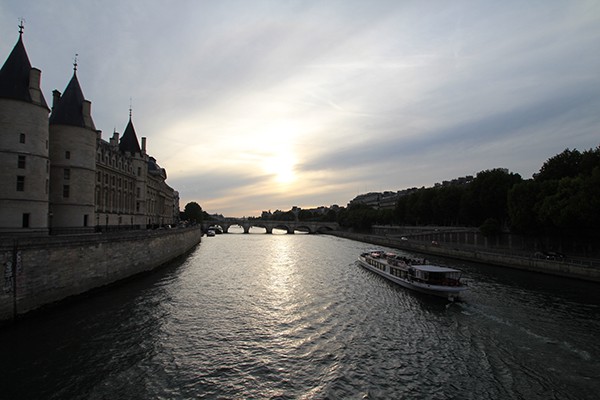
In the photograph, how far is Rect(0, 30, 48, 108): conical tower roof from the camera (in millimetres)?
28516

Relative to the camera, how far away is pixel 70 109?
124 feet

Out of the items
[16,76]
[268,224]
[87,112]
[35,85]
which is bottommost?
[268,224]

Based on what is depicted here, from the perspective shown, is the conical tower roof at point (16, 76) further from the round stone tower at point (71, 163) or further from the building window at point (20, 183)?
the round stone tower at point (71, 163)

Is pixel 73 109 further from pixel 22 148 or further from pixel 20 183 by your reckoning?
pixel 20 183

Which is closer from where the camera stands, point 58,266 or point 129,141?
point 58,266

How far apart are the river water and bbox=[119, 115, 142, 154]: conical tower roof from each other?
140 feet

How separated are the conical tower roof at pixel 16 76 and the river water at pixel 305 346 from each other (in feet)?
57.1

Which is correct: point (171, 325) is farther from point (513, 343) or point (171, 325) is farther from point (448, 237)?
point (448, 237)

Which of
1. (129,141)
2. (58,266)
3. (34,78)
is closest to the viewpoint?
(58,266)

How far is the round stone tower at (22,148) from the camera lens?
28.1m

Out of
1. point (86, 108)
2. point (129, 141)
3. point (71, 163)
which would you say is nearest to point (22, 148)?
point (71, 163)

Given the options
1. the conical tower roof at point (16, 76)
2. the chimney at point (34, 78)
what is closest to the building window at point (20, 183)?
the conical tower roof at point (16, 76)

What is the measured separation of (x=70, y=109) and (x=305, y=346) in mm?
35967

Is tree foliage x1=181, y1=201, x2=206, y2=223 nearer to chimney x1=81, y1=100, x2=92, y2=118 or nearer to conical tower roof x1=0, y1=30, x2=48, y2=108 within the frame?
chimney x1=81, y1=100, x2=92, y2=118
